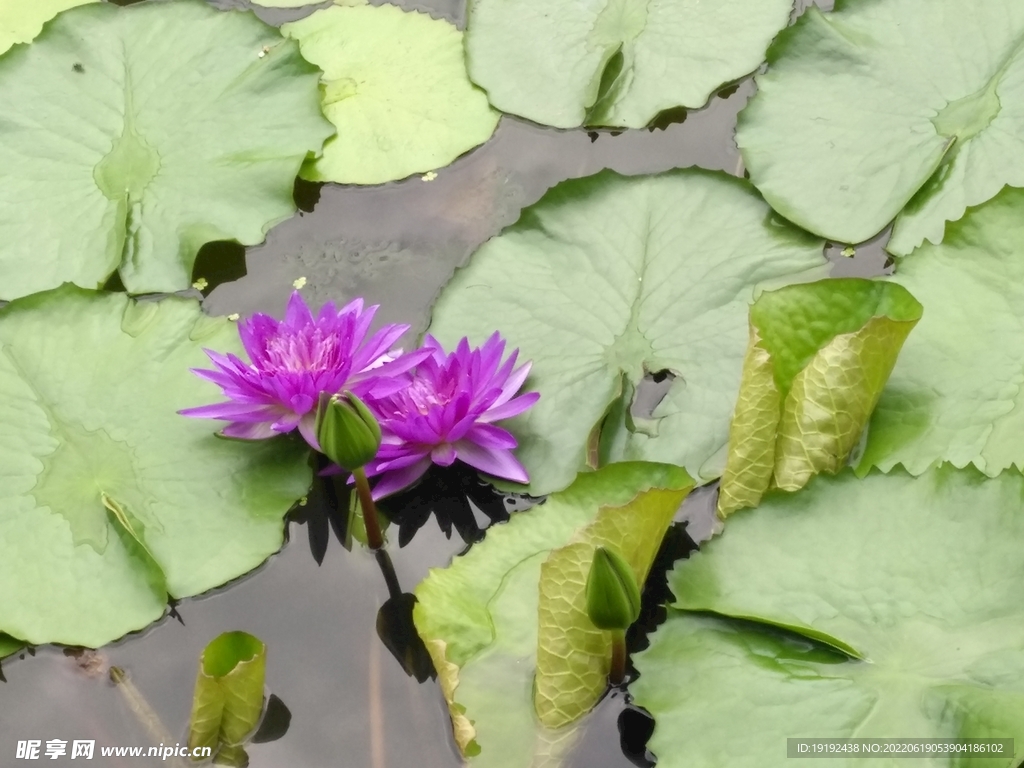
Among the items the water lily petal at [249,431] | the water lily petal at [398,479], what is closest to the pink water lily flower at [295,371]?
the water lily petal at [249,431]

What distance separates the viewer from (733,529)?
152 cm

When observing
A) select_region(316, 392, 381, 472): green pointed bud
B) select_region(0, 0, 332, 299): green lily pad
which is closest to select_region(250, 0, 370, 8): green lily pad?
select_region(0, 0, 332, 299): green lily pad

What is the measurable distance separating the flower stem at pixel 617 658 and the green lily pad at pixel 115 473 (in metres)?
0.65

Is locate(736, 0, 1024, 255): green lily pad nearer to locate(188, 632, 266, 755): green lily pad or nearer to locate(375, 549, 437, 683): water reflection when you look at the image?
locate(375, 549, 437, 683): water reflection

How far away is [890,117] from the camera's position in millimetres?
2113

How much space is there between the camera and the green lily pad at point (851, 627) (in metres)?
1.31

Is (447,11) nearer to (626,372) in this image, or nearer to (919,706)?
(626,372)

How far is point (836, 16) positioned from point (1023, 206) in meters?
0.75

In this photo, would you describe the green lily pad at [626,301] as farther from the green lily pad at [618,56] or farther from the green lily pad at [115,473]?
the green lily pad at [115,473]

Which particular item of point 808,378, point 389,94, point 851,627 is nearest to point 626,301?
point 808,378

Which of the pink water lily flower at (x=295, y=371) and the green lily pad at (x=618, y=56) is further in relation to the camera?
the green lily pad at (x=618, y=56)

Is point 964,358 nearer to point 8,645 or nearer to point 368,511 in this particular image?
point 368,511

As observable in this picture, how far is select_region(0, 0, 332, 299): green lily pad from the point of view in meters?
2.15

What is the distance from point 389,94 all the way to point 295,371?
96cm
